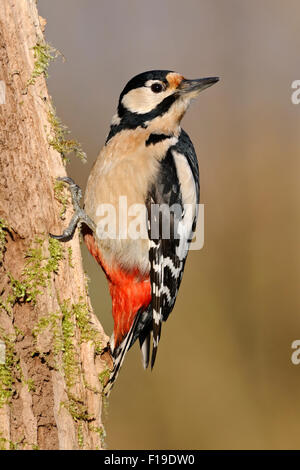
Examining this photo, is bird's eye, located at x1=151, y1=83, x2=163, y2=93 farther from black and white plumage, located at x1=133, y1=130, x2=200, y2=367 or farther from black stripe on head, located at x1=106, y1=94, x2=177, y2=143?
black and white plumage, located at x1=133, y1=130, x2=200, y2=367

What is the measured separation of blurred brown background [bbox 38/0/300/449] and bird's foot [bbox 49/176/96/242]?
155 centimetres

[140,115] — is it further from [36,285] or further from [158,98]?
[36,285]

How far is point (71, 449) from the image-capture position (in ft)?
6.97

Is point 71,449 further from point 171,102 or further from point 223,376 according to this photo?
point 223,376

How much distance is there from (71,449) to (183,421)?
2.31 metres

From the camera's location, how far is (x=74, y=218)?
2479 mm

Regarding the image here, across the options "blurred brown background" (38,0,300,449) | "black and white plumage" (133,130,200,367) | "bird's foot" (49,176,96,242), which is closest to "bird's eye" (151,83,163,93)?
"black and white plumage" (133,130,200,367)

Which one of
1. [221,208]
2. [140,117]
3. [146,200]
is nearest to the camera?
[146,200]

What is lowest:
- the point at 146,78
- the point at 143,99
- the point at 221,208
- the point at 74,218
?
the point at 74,218

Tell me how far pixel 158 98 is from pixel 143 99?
3.0 inches

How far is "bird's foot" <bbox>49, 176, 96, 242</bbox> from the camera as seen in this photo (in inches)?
92.7

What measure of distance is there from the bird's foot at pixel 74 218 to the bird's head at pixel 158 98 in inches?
24.4

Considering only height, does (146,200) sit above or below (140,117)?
below

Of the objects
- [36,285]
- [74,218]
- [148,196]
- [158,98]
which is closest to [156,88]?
[158,98]
